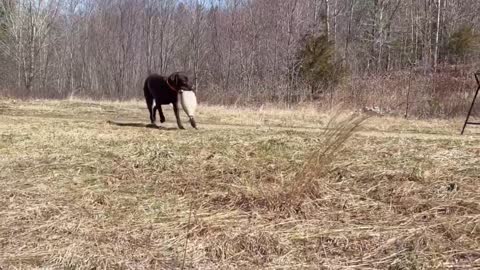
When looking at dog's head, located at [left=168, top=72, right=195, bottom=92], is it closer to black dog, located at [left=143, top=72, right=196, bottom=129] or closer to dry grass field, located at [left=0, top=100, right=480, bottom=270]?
black dog, located at [left=143, top=72, right=196, bottom=129]

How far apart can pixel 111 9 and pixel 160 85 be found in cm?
3126

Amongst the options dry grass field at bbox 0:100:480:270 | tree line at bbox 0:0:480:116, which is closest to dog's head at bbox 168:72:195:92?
dry grass field at bbox 0:100:480:270

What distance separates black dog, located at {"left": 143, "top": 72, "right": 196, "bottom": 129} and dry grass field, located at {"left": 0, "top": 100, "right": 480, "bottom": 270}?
3304mm

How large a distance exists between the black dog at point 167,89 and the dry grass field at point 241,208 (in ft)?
10.8

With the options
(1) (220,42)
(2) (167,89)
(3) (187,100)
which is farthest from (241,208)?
(1) (220,42)

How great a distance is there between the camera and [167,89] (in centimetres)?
1063

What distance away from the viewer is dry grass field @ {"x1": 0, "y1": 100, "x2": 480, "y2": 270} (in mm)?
3648

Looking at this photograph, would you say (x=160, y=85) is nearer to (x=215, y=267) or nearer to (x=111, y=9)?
(x=215, y=267)

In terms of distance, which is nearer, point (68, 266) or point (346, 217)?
point (68, 266)

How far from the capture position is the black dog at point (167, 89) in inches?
404

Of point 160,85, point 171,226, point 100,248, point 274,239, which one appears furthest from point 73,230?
point 160,85

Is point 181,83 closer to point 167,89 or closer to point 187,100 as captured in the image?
point 187,100

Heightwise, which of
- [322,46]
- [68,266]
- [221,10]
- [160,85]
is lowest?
[68,266]

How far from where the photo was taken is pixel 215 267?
353 centimetres
